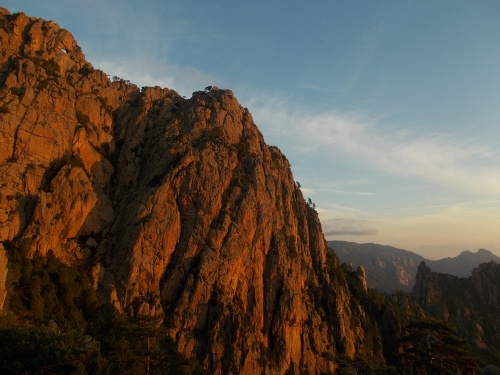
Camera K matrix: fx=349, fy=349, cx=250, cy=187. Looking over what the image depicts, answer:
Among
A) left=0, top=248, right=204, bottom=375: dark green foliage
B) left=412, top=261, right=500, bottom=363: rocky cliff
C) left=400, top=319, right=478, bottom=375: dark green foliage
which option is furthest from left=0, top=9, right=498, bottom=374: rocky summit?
left=412, top=261, right=500, bottom=363: rocky cliff

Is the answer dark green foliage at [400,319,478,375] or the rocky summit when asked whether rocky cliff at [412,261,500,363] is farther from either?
dark green foliage at [400,319,478,375]

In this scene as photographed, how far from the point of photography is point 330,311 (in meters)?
96.0

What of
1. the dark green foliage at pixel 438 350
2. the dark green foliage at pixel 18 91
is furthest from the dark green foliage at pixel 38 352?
the dark green foliage at pixel 18 91

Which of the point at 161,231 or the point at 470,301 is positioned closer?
the point at 161,231

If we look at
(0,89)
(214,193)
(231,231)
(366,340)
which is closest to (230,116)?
(214,193)

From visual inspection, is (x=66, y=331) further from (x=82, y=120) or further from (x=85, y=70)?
(x=85, y=70)

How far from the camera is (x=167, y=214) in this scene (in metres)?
81.3

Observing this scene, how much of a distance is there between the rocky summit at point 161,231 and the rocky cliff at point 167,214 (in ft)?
1.11

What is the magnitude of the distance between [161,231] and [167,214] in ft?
14.5

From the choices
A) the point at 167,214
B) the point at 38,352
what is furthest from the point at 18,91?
the point at 38,352

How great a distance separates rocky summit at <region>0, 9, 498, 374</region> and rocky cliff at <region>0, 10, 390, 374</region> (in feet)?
1.11

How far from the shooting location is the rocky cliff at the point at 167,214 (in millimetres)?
71312

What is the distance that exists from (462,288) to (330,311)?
101 m

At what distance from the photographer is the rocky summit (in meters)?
64.6
